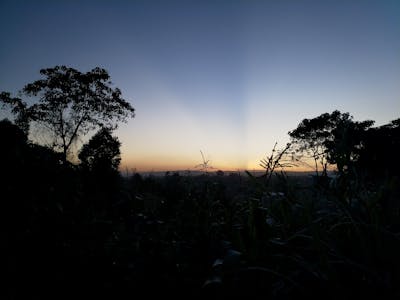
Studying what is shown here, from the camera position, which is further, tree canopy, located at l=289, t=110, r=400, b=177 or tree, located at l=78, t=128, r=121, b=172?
tree, located at l=78, t=128, r=121, b=172

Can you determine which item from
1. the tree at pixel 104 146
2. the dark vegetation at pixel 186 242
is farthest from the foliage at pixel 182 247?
the tree at pixel 104 146

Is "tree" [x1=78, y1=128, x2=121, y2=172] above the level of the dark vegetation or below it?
above

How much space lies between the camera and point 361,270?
1.62 metres

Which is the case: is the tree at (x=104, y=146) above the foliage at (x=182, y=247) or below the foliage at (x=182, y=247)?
above

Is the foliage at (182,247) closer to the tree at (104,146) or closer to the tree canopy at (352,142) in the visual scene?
the tree canopy at (352,142)

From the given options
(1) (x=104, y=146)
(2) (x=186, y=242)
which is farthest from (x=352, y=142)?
(1) (x=104, y=146)

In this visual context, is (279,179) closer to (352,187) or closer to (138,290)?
(352,187)

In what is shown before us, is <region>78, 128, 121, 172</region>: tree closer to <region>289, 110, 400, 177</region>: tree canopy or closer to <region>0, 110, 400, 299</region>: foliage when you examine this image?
<region>289, 110, 400, 177</region>: tree canopy

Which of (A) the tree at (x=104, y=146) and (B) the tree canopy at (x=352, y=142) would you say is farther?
(A) the tree at (x=104, y=146)

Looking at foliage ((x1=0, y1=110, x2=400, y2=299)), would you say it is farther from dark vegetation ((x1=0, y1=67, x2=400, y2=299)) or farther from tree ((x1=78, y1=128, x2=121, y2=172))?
tree ((x1=78, y1=128, x2=121, y2=172))

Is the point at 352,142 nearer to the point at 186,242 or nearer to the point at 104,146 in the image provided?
the point at 186,242

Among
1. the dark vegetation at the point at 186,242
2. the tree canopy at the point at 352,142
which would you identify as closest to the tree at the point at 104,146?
the tree canopy at the point at 352,142

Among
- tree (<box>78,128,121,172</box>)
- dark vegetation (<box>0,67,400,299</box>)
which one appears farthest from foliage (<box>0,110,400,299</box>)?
tree (<box>78,128,121,172</box>)

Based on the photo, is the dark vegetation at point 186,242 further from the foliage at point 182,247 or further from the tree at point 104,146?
the tree at point 104,146
